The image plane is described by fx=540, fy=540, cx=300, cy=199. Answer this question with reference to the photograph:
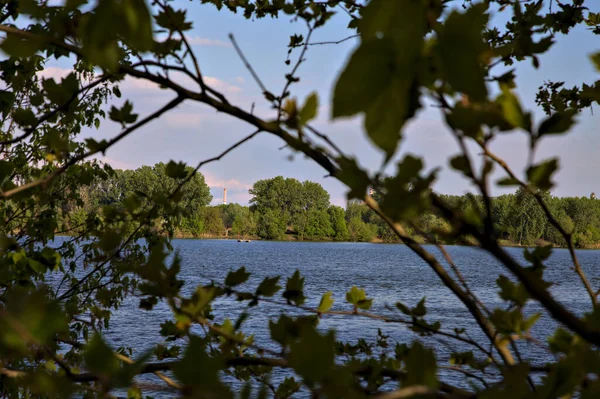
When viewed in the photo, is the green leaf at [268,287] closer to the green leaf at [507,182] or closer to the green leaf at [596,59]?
the green leaf at [507,182]

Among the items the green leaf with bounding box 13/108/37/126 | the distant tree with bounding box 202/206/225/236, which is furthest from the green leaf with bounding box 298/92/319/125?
the distant tree with bounding box 202/206/225/236

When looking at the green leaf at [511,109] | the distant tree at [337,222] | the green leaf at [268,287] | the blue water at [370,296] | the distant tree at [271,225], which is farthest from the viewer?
the distant tree at [337,222]

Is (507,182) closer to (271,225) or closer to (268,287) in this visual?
(268,287)

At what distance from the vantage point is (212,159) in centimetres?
162

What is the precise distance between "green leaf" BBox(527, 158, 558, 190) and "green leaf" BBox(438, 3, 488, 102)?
1.47 feet

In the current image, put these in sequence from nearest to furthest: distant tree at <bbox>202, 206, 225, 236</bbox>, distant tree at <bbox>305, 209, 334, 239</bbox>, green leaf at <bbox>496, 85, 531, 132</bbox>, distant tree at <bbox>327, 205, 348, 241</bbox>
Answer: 1. green leaf at <bbox>496, 85, 531, 132</bbox>
2. distant tree at <bbox>202, 206, 225, 236</bbox>
3. distant tree at <bbox>305, 209, 334, 239</bbox>
4. distant tree at <bbox>327, 205, 348, 241</bbox>

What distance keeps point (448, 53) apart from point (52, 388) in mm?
738

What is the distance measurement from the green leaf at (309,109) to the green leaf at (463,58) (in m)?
0.45

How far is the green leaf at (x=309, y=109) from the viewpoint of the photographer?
0.93m

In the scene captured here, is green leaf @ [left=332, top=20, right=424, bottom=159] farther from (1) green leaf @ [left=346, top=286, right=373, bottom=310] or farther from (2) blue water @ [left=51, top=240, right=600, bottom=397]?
(2) blue water @ [left=51, top=240, right=600, bottom=397]

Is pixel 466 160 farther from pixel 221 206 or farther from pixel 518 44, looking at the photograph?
pixel 221 206

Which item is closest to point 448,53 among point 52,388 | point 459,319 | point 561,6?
point 52,388

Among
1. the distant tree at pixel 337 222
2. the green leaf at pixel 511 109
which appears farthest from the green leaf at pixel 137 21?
the distant tree at pixel 337 222

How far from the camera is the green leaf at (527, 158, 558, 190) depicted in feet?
2.84
